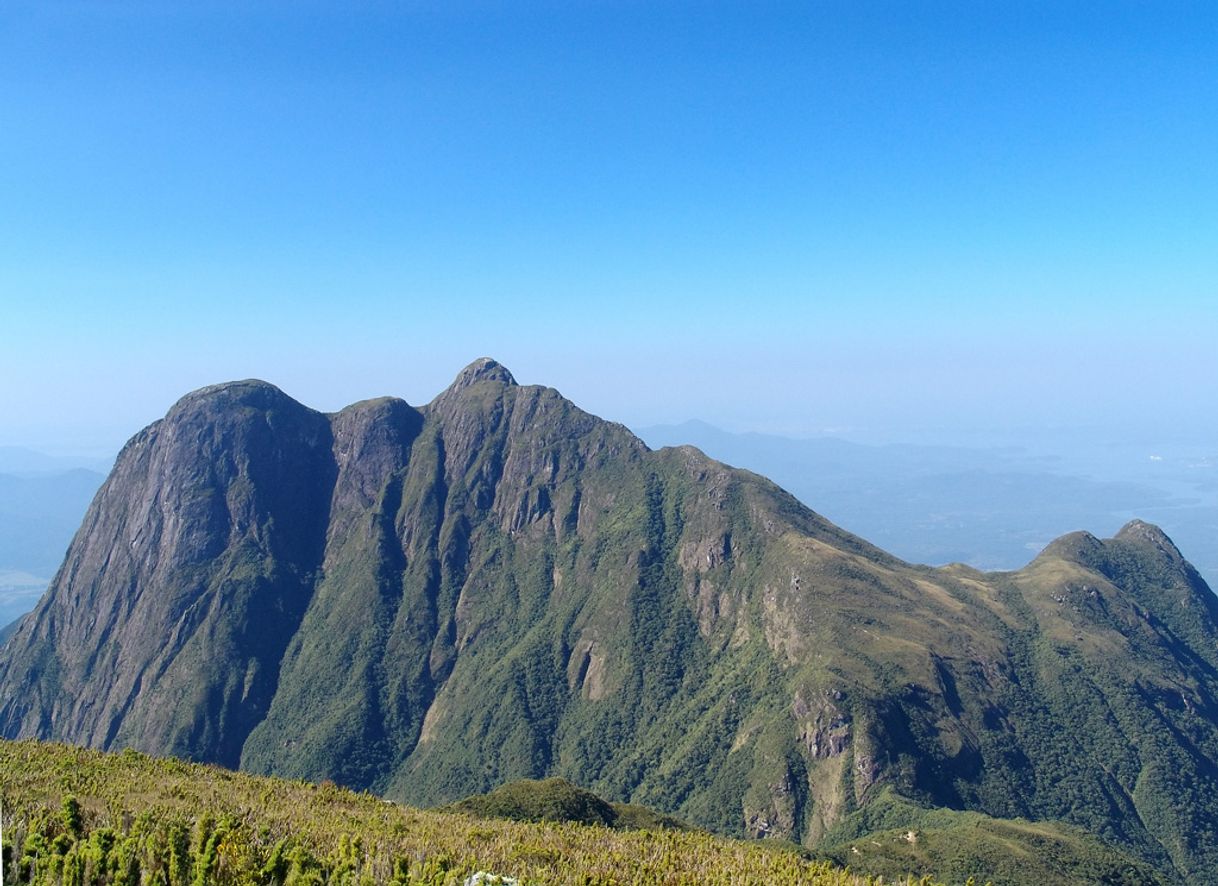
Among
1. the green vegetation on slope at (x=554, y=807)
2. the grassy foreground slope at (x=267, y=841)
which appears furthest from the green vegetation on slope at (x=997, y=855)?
the grassy foreground slope at (x=267, y=841)

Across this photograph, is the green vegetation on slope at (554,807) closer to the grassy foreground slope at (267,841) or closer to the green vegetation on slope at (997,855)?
the green vegetation on slope at (997,855)

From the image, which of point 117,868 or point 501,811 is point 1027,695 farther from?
point 117,868

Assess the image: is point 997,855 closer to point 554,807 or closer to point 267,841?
point 554,807

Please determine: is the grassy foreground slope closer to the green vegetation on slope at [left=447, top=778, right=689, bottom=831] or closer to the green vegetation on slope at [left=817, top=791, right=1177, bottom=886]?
the green vegetation on slope at [left=447, top=778, right=689, bottom=831]

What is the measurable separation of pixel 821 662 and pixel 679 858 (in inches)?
5136

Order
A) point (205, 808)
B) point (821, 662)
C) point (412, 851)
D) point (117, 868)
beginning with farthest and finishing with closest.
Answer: point (821, 662) < point (205, 808) < point (412, 851) < point (117, 868)

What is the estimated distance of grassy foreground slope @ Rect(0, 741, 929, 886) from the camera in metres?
45.8

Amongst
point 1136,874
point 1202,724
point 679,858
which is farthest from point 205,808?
point 1202,724

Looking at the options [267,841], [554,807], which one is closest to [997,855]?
[554,807]

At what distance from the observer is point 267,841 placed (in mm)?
Answer: 53156

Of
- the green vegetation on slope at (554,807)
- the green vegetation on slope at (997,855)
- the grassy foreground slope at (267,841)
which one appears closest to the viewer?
the grassy foreground slope at (267,841)

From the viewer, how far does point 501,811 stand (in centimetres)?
11088

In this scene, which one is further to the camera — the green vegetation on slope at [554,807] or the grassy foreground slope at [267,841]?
the green vegetation on slope at [554,807]

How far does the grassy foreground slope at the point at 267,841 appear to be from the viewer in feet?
150
